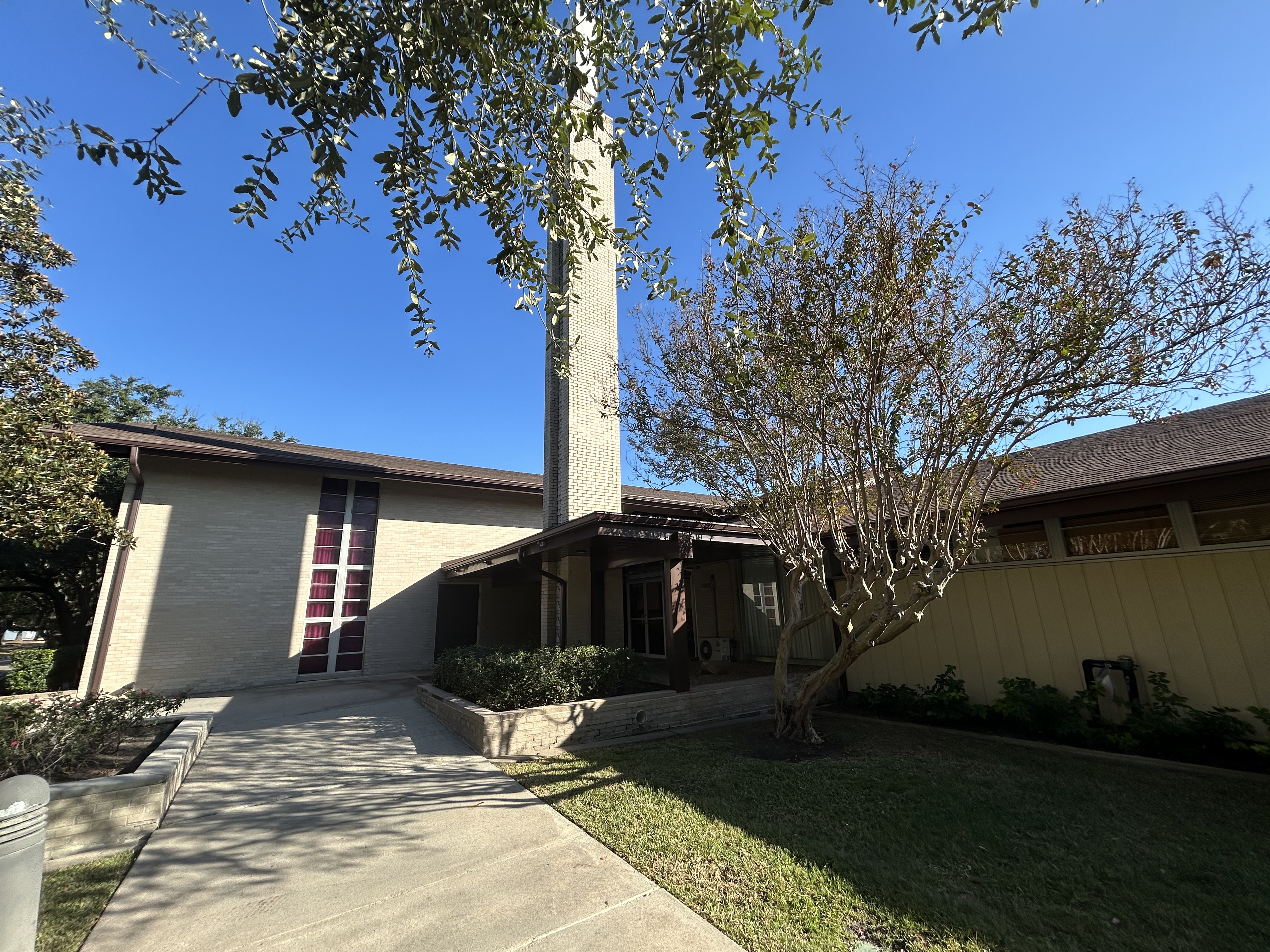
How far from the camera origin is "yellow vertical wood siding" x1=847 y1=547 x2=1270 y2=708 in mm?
5848

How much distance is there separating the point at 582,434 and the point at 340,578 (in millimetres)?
7457

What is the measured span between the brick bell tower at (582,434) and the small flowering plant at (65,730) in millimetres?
5911

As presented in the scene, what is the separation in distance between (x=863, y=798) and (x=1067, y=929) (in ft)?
6.63

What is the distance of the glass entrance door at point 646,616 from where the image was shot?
42.4ft

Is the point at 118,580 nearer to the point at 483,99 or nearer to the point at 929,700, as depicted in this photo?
the point at 483,99

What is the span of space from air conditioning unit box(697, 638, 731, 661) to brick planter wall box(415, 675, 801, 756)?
3.25 metres

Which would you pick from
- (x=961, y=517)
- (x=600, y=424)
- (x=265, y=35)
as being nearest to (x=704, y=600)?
(x=600, y=424)

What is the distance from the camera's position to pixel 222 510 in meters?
12.1

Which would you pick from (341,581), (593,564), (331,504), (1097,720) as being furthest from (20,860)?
(331,504)

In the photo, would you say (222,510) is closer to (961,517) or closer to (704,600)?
(704,600)

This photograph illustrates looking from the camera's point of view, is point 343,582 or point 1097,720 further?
point 343,582

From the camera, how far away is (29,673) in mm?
11195

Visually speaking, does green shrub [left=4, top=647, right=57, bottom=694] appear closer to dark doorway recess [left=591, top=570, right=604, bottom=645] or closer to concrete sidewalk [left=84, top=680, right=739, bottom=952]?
concrete sidewalk [left=84, top=680, right=739, bottom=952]

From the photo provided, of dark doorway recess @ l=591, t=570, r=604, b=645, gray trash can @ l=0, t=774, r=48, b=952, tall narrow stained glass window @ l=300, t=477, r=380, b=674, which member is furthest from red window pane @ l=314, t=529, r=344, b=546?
gray trash can @ l=0, t=774, r=48, b=952
